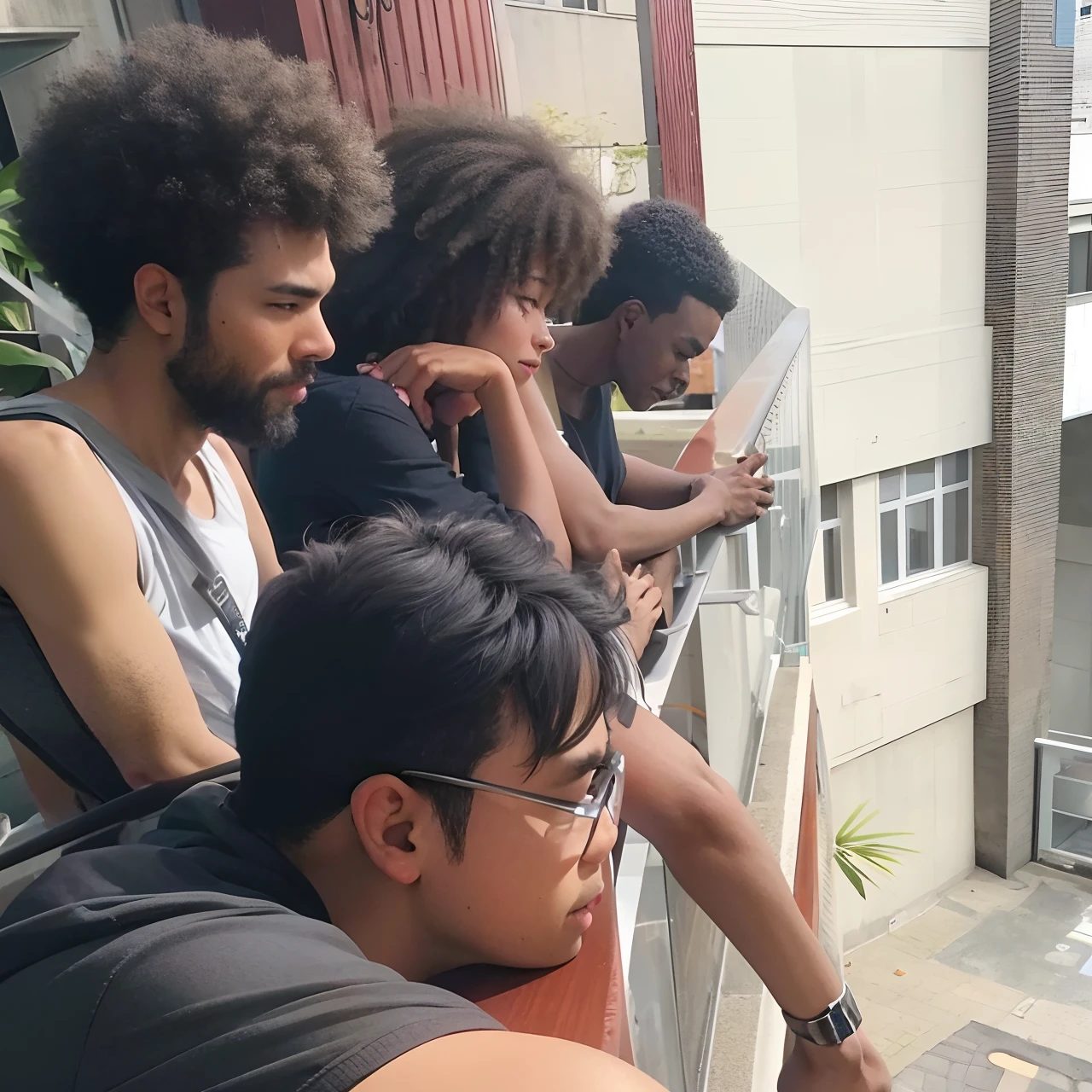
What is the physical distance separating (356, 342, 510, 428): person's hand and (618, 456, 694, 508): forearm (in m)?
0.81

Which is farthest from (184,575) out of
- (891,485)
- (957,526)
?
(957,526)

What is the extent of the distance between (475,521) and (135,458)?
1.65 ft

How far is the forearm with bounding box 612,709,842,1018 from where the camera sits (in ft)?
4.30

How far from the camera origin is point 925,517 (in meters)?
10.7

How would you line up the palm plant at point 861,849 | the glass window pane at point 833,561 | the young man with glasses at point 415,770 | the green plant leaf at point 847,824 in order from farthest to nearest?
the glass window pane at point 833,561 < the green plant leaf at point 847,824 < the palm plant at point 861,849 < the young man with glasses at point 415,770

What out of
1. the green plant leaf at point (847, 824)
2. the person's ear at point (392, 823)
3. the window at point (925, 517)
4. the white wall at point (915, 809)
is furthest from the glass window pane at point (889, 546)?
the person's ear at point (392, 823)

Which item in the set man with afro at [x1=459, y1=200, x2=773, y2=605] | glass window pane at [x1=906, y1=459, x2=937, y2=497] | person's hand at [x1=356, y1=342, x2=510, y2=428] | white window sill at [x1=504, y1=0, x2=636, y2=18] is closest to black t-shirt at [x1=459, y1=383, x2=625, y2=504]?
man with afro at [x1=459, y1=200, x2=773, y2=605]

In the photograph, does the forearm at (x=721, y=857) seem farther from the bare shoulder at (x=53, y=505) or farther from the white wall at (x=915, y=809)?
the white wall at (x=915, y=809)

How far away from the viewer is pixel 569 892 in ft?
2.96

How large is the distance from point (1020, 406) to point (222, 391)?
1094 centimetres

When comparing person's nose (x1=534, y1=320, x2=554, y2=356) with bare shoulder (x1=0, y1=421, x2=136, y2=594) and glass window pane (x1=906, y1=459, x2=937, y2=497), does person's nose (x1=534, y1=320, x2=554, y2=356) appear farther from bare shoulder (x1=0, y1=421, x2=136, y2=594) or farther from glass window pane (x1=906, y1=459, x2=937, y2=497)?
glass window pane (x1=906, y1=459, x2=937, y2=497)

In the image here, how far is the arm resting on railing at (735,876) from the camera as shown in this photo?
1.31 metres

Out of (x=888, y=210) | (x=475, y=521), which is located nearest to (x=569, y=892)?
(x=475, y=521)

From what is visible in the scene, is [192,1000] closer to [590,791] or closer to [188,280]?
[590,791]
